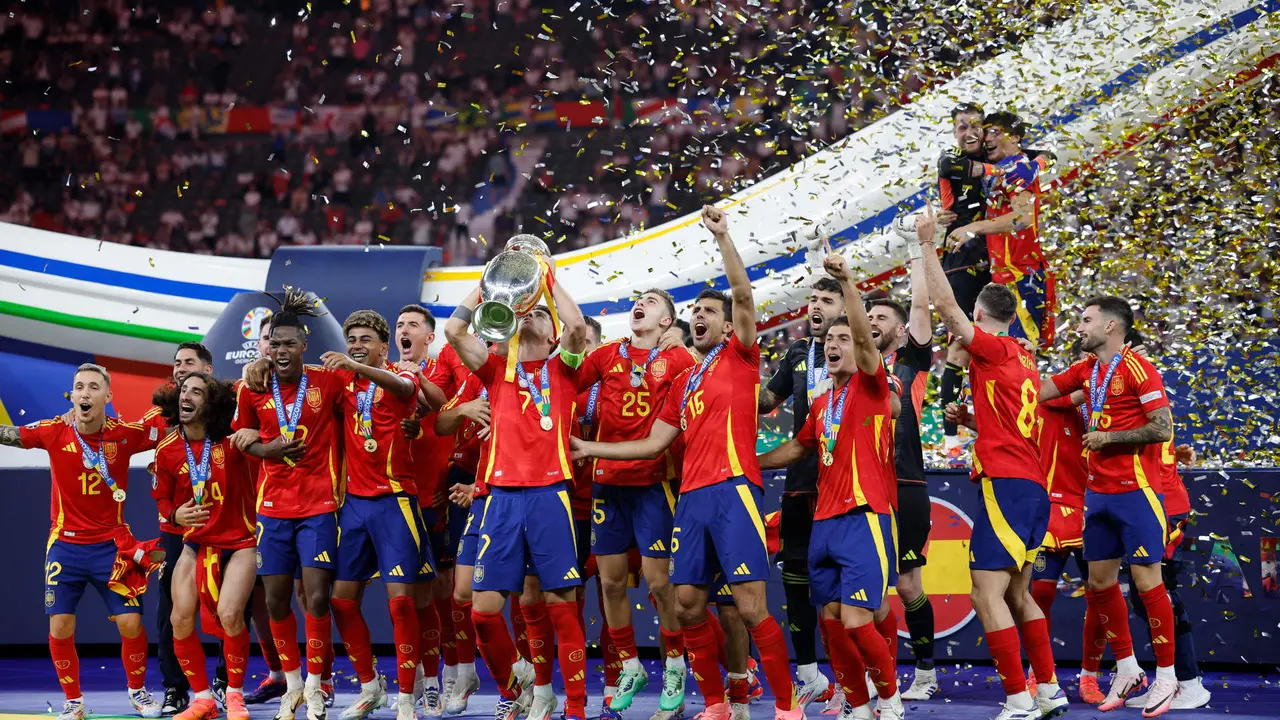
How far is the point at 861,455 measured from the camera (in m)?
6.16

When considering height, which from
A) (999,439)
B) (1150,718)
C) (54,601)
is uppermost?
(999,439)

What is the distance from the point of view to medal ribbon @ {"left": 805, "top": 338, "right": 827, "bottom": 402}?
6754 mm

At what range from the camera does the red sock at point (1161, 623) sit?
7211mm

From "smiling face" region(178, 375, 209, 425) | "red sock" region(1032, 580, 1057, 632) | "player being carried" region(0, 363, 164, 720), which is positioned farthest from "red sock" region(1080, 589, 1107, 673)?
"player being carried" region(0, 363, 164, 720)

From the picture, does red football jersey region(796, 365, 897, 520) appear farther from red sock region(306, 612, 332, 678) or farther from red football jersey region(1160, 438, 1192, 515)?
red sock region(306, 612, 332, 678)

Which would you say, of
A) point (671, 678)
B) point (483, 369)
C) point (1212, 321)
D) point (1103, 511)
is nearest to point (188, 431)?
point (483, 369)

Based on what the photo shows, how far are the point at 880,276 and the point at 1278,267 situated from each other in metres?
3.01

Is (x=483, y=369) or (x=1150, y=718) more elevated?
(x=483, y=369)

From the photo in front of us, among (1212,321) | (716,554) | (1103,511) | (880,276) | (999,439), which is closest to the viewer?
(716,554)

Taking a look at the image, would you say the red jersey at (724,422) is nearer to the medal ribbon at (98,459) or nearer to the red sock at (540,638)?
the red sock at (540,638)

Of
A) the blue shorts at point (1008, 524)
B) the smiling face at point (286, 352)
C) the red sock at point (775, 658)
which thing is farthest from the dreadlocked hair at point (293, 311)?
the blue shorts at point (1008, 524)

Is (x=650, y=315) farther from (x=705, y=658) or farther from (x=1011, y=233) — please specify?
(x=1011, y=233)

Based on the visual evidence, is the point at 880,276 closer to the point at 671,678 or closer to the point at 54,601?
the point at 671,678

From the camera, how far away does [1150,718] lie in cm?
697
